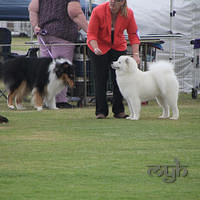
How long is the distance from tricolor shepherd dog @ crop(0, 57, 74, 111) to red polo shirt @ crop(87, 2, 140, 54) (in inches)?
66.2

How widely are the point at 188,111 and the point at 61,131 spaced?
118 inches

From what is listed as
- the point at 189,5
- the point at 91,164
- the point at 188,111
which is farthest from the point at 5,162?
the point at 189,5

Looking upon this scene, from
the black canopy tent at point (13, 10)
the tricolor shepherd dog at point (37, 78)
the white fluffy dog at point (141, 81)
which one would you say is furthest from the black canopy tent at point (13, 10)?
the white fluffy dog at point (141, 81)

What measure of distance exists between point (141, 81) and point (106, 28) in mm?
823

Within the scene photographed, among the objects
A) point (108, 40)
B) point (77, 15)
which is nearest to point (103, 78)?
point (108, 40)

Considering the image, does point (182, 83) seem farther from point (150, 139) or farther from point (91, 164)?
point (91, 164)

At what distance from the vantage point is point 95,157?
4.89 metres

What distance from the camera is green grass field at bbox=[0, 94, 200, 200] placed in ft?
12.3

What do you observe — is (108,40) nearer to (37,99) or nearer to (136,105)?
(136,105)

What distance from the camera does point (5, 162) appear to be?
4.71m

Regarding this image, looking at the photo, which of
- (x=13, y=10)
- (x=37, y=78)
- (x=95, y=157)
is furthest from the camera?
(x=13, y=10)

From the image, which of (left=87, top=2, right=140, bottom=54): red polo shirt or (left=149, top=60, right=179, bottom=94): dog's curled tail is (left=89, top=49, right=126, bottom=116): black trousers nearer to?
(left=87, top=2, right=140, bottom=54): red polo shirt

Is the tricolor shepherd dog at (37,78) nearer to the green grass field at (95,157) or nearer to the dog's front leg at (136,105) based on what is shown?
the green grass field at (95,157)

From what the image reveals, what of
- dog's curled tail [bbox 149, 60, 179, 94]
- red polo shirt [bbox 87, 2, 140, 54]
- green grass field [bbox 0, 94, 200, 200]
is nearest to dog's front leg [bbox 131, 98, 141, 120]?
green grass field [bbox 0, 94, 200, 200]
